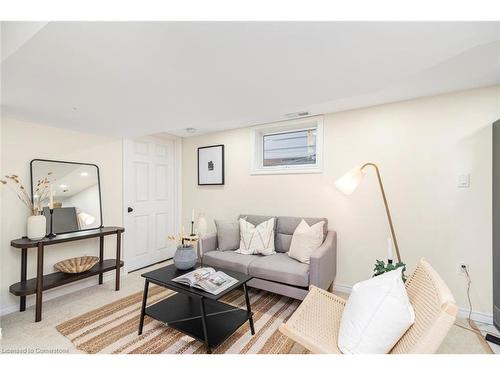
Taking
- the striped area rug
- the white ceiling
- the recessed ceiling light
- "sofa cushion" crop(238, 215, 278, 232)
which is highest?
the recessed ceiling light

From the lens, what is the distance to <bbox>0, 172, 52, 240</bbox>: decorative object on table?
227 cm

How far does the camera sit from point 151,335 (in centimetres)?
190

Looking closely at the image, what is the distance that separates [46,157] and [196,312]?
90.6 inches

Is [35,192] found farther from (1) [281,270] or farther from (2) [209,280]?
(1) [281,270]

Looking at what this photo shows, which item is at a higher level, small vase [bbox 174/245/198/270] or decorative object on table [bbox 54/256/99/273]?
small vase [bbox 174/245/198/270]

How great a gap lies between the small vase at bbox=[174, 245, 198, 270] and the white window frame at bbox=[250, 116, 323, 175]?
1.57 metres

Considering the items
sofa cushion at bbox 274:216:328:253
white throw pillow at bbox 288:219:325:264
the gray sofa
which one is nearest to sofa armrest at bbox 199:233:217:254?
the gray sofa

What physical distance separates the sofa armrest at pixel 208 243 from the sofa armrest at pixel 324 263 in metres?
1.30

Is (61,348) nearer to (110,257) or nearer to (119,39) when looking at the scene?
(110,257)

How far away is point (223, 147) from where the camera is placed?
12.0 ft

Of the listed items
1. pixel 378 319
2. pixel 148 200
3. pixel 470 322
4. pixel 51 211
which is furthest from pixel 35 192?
pixel 470 322

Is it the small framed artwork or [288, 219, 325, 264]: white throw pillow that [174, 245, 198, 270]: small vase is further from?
the small framed artwork

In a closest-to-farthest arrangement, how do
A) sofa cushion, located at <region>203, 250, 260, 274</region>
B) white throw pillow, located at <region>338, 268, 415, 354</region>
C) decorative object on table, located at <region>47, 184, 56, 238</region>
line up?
1. white throw pillow, located at <region>338, 268, 415, 354</region>
2. decorative object on table, located at <region>47, 184, 56, 238</region>
3. sofa cushion, located at <region>203, 250, 260, 274</region>
